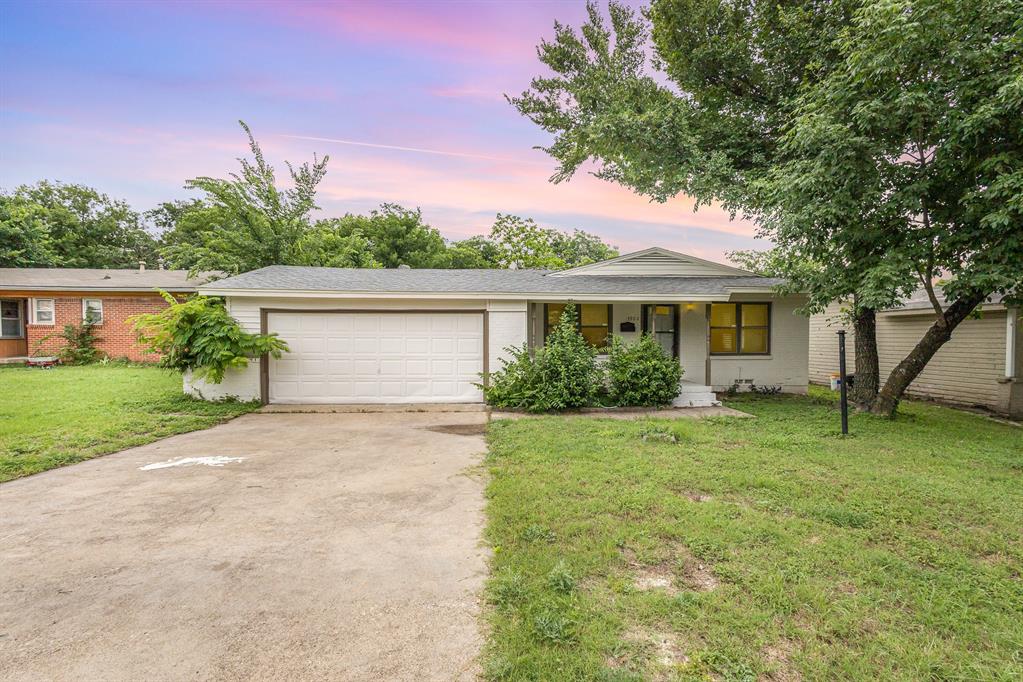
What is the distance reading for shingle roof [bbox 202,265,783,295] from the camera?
31.6 feet

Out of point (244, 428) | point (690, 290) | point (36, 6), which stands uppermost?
point (36, 6)

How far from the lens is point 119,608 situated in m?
2.63

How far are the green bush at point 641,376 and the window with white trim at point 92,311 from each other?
1806 centimetres

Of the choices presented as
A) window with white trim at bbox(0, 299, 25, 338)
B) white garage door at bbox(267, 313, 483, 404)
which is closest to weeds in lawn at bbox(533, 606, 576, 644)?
white garage door at bbox(267, 313, 483, 404)

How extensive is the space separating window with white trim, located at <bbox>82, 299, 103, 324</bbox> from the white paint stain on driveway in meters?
15.2

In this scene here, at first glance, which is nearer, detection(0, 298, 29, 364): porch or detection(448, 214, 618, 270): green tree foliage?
detection(0, 298, 29, 364): porch

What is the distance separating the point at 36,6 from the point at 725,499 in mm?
15128

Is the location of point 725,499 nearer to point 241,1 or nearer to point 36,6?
point 241,1

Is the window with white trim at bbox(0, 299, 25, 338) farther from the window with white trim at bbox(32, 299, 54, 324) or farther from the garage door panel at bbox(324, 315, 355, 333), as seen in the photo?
the garage door panel at bbox(324, 315, 355, 333)

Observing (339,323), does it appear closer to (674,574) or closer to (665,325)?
(665,325)

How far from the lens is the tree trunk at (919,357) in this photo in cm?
792

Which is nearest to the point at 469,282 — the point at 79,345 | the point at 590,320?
the point at 590,320

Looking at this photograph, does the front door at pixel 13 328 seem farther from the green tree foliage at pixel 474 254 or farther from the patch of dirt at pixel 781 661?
the patch of dirt at pixel 781 661

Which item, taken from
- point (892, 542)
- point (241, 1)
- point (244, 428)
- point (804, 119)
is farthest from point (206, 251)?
point (892, 542)
